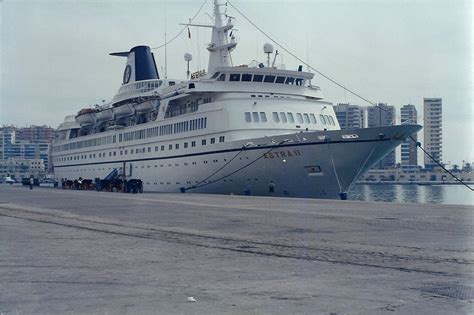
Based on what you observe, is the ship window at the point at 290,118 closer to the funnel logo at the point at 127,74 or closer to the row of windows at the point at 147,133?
the row of windows at the point at 147,133

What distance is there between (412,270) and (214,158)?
A: 29.8 m

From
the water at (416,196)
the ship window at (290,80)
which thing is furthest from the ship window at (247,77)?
the water at (416,196)

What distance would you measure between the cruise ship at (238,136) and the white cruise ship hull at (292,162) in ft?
0.19

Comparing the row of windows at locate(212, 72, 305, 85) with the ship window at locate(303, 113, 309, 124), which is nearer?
the ship window at locate(303, 113, 309, 124)

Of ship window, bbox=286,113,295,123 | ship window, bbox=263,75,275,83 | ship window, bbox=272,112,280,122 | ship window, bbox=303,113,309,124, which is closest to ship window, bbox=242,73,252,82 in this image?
ship window, bbox=263,75,275,83

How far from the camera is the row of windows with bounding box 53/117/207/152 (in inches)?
1610

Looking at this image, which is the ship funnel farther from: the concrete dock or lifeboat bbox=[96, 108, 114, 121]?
the concrete dock

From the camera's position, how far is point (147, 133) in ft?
161

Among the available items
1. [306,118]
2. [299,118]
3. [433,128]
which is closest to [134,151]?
[299,118]

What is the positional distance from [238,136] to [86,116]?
1281 inches

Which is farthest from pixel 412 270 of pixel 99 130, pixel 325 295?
pixel 99 130

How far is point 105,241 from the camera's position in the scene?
473 inches

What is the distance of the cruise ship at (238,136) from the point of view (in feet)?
106

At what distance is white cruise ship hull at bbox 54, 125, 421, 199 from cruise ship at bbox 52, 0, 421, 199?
6 centimetres
